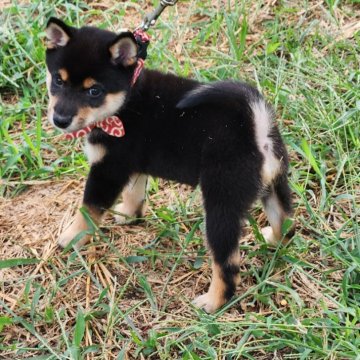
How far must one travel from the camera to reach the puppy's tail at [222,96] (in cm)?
324

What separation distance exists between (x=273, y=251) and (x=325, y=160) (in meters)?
0.90

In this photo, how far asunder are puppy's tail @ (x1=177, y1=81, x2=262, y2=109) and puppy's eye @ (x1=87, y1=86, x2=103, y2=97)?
431 mm

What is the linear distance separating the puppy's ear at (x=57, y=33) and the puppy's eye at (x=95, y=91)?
0.27m

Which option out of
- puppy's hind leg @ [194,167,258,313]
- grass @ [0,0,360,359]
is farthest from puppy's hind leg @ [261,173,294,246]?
puppy's hind leg @ [194,167,258,313]

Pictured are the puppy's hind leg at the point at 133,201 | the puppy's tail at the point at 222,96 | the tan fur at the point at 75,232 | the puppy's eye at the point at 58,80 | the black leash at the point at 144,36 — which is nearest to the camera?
the puppy's tail at the point at 222,96

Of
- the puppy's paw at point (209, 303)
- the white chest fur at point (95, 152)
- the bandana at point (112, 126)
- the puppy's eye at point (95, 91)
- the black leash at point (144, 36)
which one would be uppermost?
the black leash at point (144, 36)

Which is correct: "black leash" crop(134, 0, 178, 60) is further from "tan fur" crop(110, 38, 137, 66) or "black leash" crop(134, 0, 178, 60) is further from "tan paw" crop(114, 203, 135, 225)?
"tan paw" crop(114, 203, 135, 225)

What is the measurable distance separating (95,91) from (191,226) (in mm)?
1035

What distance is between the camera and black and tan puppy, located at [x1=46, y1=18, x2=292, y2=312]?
3.27 m

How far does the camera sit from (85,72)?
340cm

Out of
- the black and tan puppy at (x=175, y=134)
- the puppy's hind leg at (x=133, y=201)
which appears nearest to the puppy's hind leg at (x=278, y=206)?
the black and tan puppy at (x=175, y=134)

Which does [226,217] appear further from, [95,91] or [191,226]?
[95,91]

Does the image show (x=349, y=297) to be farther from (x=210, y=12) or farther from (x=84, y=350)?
(x=210, y=12)

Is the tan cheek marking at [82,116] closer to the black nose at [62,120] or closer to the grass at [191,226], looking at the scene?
the black nose at [62,120]
